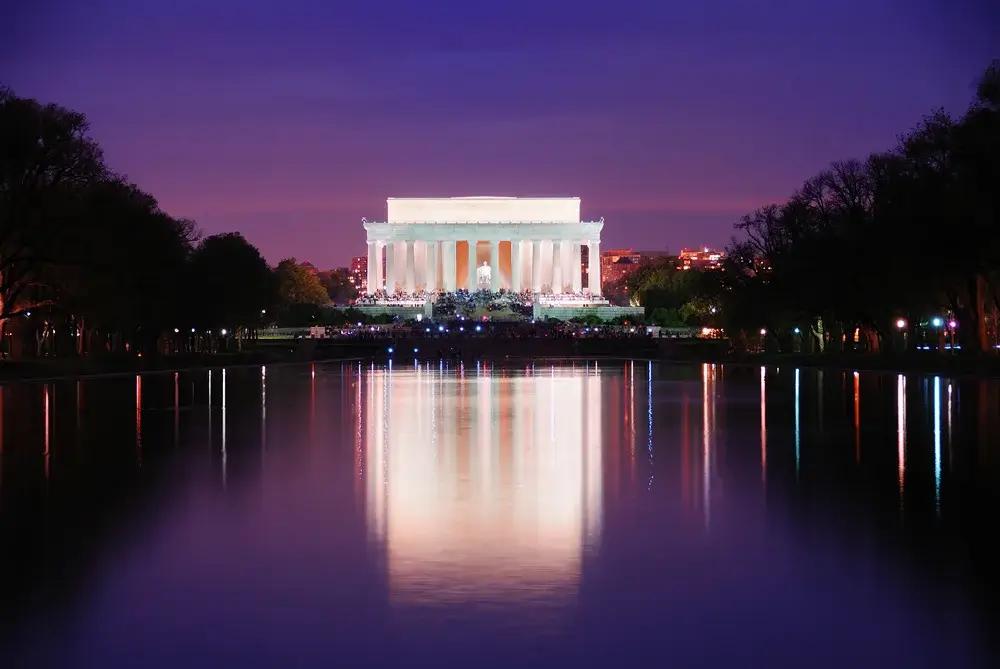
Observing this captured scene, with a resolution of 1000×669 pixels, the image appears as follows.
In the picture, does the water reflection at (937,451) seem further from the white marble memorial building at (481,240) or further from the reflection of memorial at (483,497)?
the white marble memorial building at (481,240)

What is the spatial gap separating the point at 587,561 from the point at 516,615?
2349mm

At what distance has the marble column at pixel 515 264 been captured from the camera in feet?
572

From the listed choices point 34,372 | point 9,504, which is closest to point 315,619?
point 9,504

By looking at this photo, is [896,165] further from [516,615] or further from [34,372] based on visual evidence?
[516,615]

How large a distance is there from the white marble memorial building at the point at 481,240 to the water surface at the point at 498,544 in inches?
5576

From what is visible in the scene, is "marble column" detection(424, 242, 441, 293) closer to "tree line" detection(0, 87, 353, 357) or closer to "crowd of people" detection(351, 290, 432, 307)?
"crowd of people" detection(351, 290, 432, 307)

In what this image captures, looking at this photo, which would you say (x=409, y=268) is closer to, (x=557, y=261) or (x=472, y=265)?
(x=472, y=265)

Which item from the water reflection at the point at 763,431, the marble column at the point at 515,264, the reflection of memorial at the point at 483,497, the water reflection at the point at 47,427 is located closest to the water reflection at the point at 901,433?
the water reflection at the point at 763,431

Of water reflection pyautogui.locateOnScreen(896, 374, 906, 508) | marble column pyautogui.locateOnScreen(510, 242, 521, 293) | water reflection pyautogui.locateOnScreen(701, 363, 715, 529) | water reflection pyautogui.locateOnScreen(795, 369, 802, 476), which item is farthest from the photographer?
marble column pyautogui.locateOnScreen(510, 242, 521, 293)

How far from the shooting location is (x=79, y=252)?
59.3m

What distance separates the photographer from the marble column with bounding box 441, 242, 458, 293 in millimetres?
173712

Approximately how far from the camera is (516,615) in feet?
34.0

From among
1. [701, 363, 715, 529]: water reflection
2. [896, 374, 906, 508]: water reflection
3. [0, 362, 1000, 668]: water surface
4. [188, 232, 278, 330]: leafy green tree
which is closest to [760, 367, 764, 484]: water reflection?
[0, 362, 1000, 668]: water surface

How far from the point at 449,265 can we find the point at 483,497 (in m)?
157
